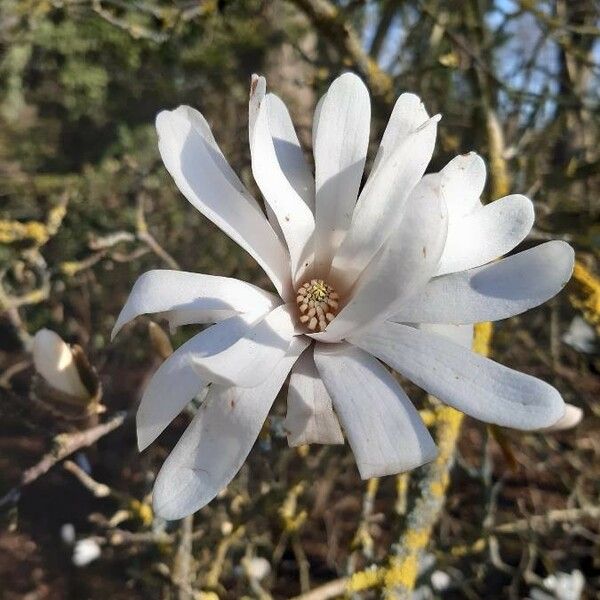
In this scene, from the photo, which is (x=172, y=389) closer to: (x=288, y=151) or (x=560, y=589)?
(x=288, y=151)

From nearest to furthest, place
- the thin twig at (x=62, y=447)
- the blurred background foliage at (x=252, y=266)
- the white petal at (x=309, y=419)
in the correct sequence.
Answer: the white petal at (x=309, y=419) → the thin twig at (x=62, y=447) → the blurred background foliage at (x=252, y=266)

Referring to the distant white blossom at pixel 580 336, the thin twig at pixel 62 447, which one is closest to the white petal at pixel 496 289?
the thin twig at pixel 62 447

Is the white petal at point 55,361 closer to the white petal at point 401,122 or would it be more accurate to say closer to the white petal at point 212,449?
the white petal at point 212,449

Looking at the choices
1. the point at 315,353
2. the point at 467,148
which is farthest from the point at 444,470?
the point at 467,148

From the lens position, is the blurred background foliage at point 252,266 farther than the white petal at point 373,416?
Yes

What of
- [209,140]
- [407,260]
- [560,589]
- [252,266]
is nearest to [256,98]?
[209,140]

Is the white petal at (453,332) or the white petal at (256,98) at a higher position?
the white petal at (256,98)

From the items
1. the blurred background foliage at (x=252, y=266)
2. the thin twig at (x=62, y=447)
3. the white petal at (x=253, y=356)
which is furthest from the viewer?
the blurred background foliage at (x=252, y=266)
